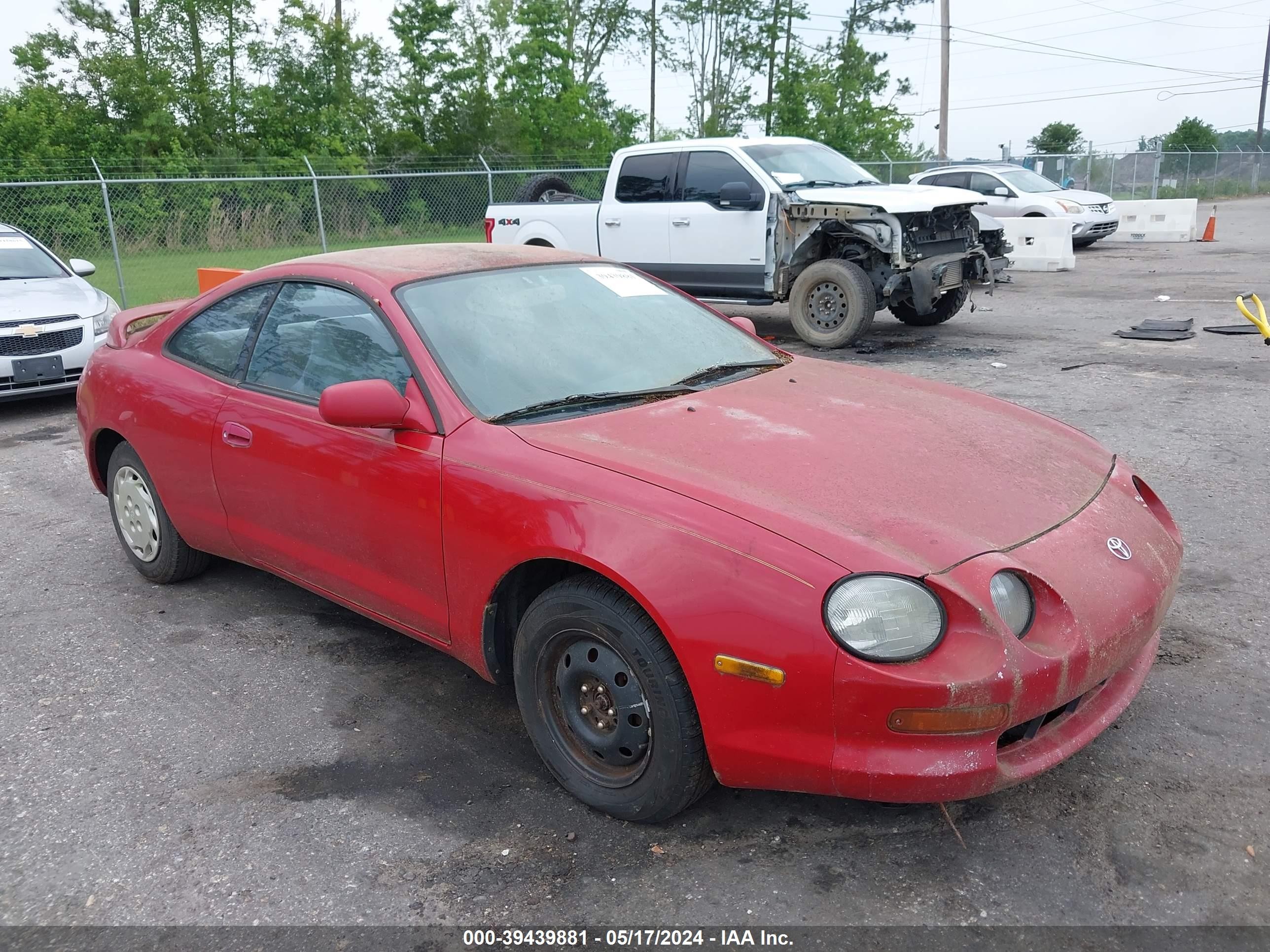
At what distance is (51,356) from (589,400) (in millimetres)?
6798

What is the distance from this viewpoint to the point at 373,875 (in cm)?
263

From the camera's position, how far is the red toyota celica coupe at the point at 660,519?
2.38m

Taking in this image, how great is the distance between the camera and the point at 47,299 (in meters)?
8.59

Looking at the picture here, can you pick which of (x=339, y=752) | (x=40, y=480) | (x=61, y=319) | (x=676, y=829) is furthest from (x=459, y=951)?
(x=61, y=319)

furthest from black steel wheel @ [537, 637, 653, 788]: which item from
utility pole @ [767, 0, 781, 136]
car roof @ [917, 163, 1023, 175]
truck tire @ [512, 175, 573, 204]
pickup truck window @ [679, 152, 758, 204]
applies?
utility pole @ [767, 0, 781, 136]

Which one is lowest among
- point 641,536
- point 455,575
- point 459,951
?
point 459,951

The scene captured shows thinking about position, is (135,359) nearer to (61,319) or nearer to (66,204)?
(61,319)

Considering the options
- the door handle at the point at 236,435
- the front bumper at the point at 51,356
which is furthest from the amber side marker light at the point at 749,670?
the front bumper at the point at 51,356

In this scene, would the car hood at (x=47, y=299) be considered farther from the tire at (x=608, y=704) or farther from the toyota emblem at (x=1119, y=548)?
the toyota emblem at (x=1119, y=548)

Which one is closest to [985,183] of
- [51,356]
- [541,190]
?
[541,190]

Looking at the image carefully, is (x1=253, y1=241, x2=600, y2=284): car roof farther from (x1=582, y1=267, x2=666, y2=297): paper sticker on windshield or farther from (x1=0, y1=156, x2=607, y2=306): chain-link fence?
(x1=0, y1=156, x2=607, y2=306): chain-link fence

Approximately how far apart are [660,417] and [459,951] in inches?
63.3

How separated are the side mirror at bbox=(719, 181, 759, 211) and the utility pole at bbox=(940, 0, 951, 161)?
2383 centimetres

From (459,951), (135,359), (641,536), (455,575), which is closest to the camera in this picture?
(459,951)
